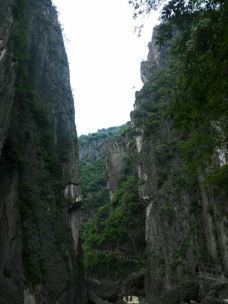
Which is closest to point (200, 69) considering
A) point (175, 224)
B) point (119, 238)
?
point (175, 224)

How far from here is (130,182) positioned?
46.6m

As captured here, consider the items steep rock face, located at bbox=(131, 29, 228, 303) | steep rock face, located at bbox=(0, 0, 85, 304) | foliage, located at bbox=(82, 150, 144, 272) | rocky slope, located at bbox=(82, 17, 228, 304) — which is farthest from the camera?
foliage, located at bbox=(82, 150, 144, 272)

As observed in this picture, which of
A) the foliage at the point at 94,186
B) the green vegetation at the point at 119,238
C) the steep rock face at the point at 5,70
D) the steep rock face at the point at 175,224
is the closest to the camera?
the steep rock face at the point at 5,70

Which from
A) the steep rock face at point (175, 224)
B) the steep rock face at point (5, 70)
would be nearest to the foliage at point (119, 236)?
the steep rock face at point (175, 224)

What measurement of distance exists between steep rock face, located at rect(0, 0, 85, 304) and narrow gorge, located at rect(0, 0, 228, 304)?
Result: 0.24ft

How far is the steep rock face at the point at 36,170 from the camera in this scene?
1512 centimetres

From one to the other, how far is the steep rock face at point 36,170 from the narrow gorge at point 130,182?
2.9 inches

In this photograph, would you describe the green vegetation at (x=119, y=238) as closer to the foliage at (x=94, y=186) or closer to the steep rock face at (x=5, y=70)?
the foliage at (x=94, y=186)

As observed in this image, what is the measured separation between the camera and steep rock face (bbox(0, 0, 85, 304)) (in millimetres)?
15125

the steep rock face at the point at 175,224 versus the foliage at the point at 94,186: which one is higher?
the foliage at the point at 94,186

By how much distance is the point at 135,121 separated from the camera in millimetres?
42594

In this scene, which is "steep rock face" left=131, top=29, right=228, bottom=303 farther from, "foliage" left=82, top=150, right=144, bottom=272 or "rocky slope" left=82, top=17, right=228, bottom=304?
"foliage" left=82, top=150, right=144, bottom=272

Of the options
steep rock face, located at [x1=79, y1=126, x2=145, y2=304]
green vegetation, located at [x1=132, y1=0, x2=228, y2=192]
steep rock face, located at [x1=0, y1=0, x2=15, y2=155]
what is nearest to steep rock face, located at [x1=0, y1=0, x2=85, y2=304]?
steep rock face, located at [x1=0, y1=0, x2=15, y2=155]

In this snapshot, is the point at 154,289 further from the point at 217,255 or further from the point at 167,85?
the point at 167,85
